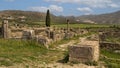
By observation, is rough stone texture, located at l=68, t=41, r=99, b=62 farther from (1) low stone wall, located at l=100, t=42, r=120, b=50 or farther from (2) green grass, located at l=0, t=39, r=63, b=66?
(1) low stone wall, located at l=100, t=42, r=120, b=50

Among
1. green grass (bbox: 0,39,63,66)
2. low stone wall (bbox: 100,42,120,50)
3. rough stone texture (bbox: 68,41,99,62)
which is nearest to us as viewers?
rough stone texture (bbox: 68,41,99,62)

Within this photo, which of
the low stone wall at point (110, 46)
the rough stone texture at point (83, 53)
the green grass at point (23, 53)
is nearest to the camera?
the rough stone texture at point (83, 53)

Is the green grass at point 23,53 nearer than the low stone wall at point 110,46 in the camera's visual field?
Yes

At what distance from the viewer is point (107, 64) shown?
49.7ft

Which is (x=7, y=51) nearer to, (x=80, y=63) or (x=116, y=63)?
(x=80, y=63)

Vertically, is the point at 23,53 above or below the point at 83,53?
below

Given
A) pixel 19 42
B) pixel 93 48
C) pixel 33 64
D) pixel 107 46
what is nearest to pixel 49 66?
pixel 33 64

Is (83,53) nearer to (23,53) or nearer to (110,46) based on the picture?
(23,53)

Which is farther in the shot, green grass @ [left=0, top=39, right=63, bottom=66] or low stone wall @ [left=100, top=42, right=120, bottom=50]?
low stone wall @ [left=100, top=42, right=120, bottom=50]

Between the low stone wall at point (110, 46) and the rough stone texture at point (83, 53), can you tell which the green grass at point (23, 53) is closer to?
the rough stone texture at point (83, 53)

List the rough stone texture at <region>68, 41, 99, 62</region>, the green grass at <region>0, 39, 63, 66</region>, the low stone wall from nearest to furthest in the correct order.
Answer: the rough stone texture at <region>68, 41, 99, 62</region>
the green grass at <region>0, 39, 63, 66</region>
the low stone wall

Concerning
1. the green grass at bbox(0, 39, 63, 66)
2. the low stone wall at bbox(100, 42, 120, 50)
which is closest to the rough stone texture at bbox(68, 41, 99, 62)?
the green grass at bbox(0, 39, 63, 66)

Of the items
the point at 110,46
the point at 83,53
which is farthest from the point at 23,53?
the point at 110,46

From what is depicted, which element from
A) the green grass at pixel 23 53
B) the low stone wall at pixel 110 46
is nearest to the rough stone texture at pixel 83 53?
the green grass at pixel 23 53
